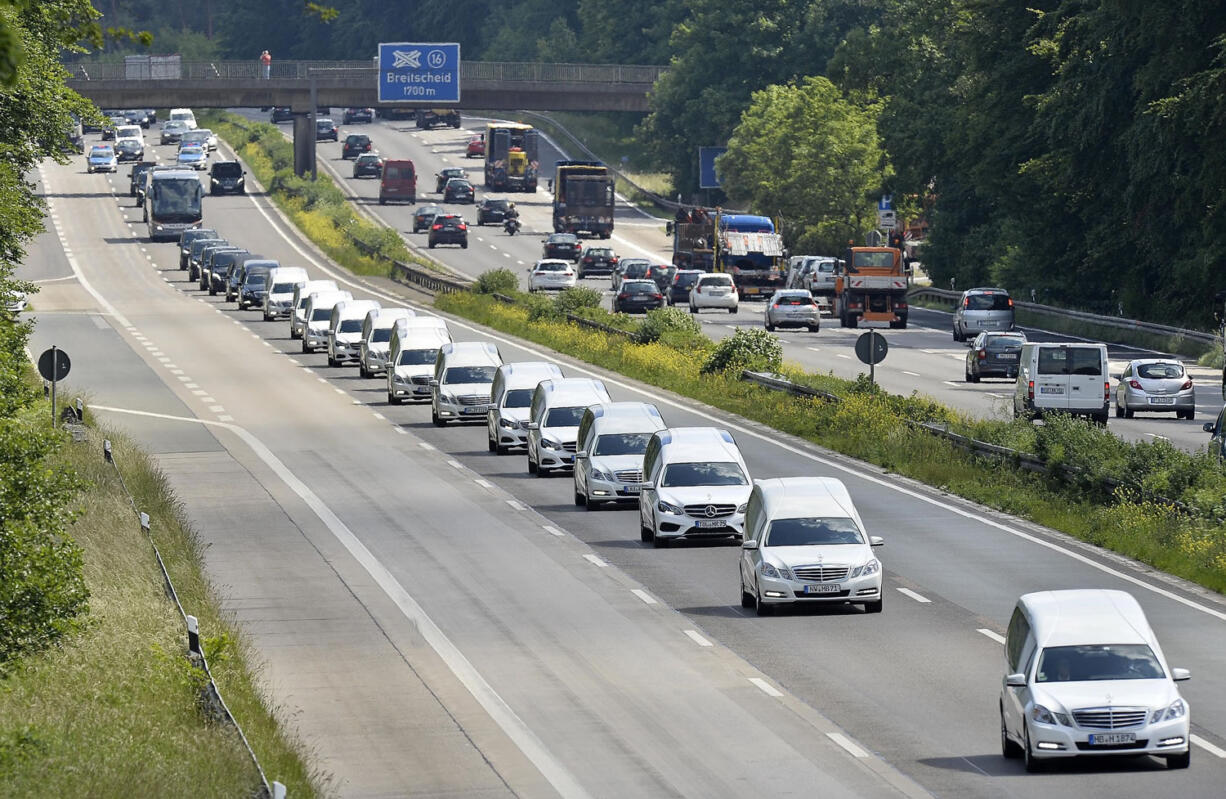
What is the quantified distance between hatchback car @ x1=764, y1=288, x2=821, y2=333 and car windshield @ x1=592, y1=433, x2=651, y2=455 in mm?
40632

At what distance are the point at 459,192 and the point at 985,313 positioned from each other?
225 ft

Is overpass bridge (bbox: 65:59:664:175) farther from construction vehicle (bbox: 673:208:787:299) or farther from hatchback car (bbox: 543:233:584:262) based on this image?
construction vehicle (bbox: 673:208:787:299)

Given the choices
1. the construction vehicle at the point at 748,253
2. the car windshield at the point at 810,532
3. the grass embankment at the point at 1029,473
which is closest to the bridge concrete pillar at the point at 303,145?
the construction vehicle at the point at 748,253

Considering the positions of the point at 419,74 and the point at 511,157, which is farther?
the point at 511,157

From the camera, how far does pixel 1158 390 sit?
51969 mm

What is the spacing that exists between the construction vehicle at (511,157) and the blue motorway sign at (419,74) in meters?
13.4

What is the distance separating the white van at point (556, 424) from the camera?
42.7 meters

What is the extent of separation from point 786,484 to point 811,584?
1.70m

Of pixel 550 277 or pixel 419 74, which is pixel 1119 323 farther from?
pixel 419 74

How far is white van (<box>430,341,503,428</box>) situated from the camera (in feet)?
171

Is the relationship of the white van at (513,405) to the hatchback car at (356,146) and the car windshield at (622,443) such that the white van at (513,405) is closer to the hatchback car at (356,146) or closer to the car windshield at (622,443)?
the car windshield at (622,443)

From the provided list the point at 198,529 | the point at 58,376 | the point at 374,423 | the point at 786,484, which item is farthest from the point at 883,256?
the point at 786,484

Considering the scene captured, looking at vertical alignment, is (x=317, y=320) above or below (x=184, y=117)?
below

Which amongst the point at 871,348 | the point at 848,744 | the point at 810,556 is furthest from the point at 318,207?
the point at 848,744
